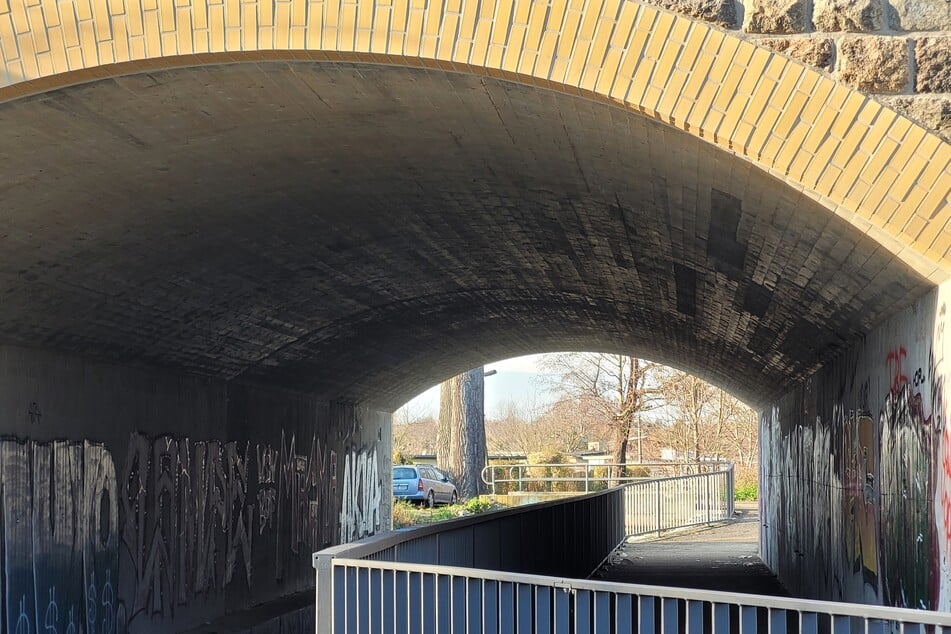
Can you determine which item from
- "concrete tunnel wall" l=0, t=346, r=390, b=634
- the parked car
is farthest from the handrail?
the parked car

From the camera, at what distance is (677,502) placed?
29.6 metres

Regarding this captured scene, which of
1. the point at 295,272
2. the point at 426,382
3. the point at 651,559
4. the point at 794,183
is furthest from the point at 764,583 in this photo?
the point at 794,183

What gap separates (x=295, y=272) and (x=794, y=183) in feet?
23.7

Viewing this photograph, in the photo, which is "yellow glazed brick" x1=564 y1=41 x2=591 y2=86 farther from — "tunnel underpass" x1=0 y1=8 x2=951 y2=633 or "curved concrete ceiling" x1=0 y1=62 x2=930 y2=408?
"curved concrete ceiling" x1=0 y1=62 x2=930 y2=408

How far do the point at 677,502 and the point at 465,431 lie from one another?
7.33 m

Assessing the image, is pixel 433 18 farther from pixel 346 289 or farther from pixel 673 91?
pixel 346 289

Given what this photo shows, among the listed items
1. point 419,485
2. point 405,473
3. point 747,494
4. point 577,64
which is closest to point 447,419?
point 419,485

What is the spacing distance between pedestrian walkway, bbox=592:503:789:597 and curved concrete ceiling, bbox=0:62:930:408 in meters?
3.88

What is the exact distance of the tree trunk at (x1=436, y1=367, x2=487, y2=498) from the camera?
34125mm

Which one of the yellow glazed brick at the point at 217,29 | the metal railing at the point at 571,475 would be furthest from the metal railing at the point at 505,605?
the metal railing at the point at 571,475

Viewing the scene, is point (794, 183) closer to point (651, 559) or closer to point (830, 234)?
point (830, 234)

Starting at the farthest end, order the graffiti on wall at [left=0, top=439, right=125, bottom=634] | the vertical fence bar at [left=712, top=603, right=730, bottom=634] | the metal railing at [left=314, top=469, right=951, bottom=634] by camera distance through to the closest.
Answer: the graffiti on wall at [left=0, top=439, right=125, bottom=634]
the vertical fence bar at [left=712, top=603, right=730, bottom=634]
the metal railing at [left=314, top=469, right=951, bottom=634]

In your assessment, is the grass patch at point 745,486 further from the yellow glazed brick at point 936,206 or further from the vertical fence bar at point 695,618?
the vertical fence bar at point 695,618

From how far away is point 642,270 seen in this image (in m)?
12.0
